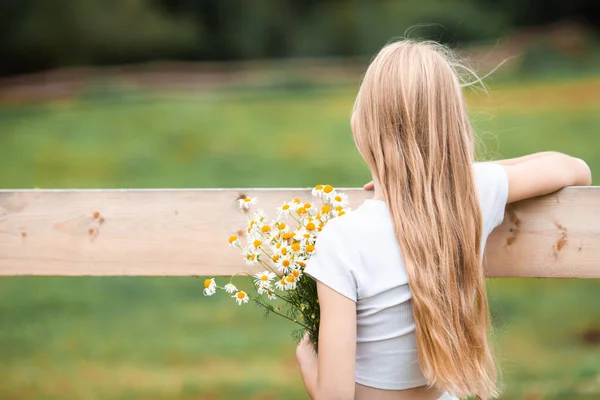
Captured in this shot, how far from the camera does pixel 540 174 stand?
1.98m

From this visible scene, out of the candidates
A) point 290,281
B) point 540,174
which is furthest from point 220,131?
point 290,281

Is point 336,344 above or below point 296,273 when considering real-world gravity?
below

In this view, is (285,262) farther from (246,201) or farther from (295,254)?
(246,201)

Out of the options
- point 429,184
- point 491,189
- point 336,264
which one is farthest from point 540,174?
point 336,264

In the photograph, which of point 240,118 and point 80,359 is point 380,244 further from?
point 240,118

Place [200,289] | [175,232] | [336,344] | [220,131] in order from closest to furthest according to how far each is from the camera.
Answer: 1. [336,344]
2. [175,232]
3. [200,289]
4. [220,131]

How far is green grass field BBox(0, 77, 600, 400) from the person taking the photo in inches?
169

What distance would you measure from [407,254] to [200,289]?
4283 mm

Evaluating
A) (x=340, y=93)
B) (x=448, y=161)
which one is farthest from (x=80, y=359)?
(x=340, y=93)

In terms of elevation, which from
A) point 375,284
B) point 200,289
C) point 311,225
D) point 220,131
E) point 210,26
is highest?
point 210,26

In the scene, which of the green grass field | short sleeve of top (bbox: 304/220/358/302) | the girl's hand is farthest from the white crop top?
the green grass field

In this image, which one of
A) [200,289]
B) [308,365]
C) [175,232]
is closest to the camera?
[308,365]

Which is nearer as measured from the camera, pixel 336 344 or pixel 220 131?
pixel 336 344

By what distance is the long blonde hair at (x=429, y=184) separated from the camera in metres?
1.70
